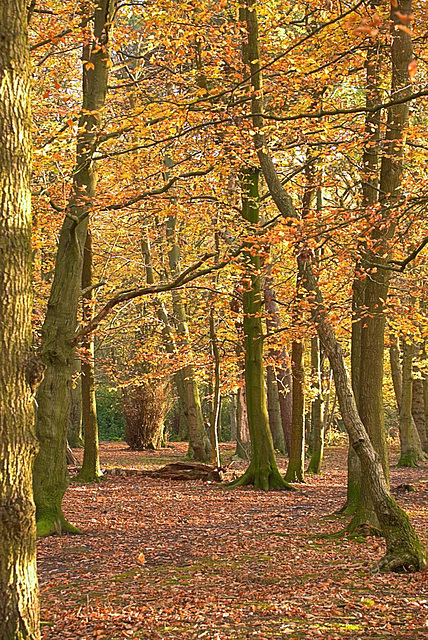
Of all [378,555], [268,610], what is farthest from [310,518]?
[268,610]

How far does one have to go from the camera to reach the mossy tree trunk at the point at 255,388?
13.0 metres

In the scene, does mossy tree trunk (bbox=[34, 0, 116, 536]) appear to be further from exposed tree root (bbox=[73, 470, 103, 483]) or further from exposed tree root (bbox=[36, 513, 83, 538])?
exposed tree root (bbox=[73, 470, 103, 483])

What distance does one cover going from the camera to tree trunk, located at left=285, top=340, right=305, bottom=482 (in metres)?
13.6

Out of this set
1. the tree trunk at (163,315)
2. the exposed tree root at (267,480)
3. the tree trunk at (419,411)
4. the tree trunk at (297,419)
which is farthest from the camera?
the tree trunk at (419,411)

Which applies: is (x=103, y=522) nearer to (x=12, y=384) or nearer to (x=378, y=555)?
(x=378, y=555)

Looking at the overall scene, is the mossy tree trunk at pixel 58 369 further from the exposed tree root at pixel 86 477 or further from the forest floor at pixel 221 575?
the exposed tree root at pixel 86 477

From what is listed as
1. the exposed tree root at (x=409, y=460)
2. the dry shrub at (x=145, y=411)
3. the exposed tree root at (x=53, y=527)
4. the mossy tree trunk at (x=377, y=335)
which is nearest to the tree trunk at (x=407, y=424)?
the exposed tree root at (x=409, y=460)

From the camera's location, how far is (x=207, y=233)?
14.2 m

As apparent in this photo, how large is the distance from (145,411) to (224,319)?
9160 millimetres

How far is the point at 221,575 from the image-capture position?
664cm

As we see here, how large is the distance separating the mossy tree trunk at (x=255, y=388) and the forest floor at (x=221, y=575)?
0.78m

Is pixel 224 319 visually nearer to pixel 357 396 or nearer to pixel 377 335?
pixel 357 396

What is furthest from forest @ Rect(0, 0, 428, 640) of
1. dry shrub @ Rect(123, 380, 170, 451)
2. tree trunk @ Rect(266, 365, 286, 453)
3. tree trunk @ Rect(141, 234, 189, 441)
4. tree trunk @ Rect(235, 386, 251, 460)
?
dry shrub @ Rect(123, 380, 170, 451)

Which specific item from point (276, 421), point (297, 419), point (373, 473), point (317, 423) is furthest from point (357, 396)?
point (276, 421)
